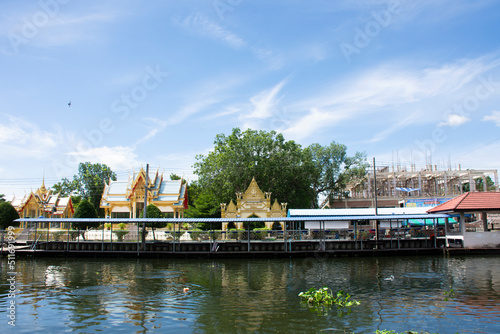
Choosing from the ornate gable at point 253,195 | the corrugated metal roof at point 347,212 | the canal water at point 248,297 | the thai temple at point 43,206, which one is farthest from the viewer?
the thai temple at point 43,206

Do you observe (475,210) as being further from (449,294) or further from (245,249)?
(245,249)

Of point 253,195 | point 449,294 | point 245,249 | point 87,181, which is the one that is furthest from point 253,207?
point 87,181

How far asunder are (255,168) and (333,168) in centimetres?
1528

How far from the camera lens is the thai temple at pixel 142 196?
49094mm

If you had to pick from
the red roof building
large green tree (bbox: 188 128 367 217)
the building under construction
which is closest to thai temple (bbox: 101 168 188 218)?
large green tree (bbox: 188 128 367 217)

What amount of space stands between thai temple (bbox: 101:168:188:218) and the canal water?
2448cm

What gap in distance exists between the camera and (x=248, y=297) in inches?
581

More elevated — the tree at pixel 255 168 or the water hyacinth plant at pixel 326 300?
the tree at pixel 255 168

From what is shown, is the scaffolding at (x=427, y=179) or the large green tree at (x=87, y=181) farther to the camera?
the large green tree at (x=87, y=181)

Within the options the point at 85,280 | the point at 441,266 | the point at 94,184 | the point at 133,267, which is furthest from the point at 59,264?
the point at 94,184

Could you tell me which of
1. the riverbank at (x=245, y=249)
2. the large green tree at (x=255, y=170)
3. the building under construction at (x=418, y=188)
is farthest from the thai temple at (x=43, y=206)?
the building under construction at (x=418, y=188)

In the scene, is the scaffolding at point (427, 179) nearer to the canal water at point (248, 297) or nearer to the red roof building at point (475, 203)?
the red roof building at point (475, 203)

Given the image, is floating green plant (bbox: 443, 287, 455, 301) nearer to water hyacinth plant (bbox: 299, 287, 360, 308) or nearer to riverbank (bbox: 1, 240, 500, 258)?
water hyacinth plant (bbox: 299, 287, 360, 308)

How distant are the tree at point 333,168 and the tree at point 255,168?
5.60m
